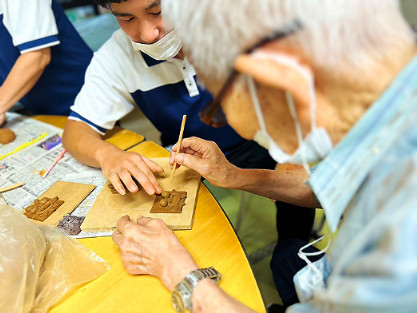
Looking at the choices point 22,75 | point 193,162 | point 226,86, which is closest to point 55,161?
point 22,75

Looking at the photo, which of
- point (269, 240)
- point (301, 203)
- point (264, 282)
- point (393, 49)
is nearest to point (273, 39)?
point (393, 49)

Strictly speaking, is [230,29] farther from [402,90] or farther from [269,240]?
[269,240]

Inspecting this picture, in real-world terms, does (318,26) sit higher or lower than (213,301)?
higher

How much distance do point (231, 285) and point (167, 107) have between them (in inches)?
38.3

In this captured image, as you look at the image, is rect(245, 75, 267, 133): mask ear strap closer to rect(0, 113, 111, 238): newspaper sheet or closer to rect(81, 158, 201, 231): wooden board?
rect(81, 158, 201, 231): wooden board

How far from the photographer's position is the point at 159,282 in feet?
3.15

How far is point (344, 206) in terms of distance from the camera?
2.39 feet

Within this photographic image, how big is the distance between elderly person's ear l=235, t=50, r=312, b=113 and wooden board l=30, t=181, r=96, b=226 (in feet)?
3.17

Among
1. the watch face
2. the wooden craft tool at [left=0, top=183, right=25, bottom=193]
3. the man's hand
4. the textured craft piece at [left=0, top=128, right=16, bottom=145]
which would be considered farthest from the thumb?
the textured craft piece at [left=0, top=128, right=16, bottom=145]

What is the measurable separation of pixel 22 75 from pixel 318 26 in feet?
6.00

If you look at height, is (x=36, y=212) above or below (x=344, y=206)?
below

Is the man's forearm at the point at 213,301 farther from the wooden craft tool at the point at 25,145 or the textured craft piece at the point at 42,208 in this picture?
the wooden craft tool at the point at 25,145

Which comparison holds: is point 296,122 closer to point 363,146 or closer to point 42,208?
point 363,146

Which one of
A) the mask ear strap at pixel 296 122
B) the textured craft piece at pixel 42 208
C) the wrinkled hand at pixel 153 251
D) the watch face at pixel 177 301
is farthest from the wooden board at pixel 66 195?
the mask ear strap at pixel 296 122
